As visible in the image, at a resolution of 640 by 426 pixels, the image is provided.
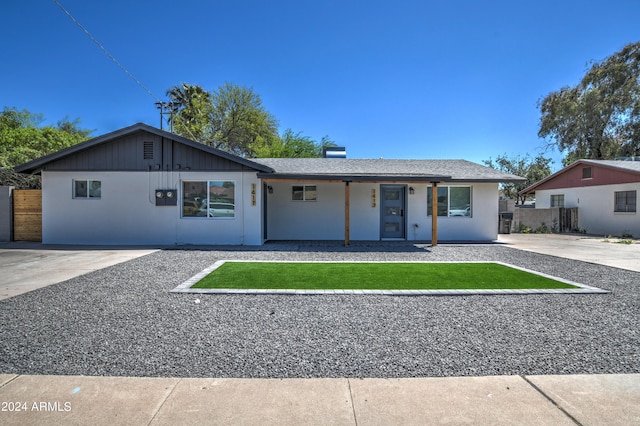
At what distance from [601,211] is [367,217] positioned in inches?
541

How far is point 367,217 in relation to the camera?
13.3 meters

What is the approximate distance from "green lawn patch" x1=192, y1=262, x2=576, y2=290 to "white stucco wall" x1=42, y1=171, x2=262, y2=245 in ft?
12.0

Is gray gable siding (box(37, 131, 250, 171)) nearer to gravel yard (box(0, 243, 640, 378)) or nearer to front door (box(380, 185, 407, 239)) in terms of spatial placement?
front door (box(380, 185, 407, 239))

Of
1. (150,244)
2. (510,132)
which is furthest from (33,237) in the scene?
(510,132)

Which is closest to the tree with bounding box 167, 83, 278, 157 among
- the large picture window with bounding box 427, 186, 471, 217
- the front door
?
the front door

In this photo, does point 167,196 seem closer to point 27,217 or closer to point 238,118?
point 27,217

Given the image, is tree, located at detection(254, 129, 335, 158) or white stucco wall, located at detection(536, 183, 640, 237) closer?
white stucco wall, located at detection(536, 183, 640, 237)

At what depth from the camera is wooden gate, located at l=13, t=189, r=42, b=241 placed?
12.7 m

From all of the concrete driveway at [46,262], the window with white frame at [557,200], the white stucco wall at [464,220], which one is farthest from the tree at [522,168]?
the concrete driveway at [46,262]

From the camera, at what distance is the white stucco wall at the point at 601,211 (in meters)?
16.5

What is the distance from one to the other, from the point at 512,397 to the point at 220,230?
1050cm

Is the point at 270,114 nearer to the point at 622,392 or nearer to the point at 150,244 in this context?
the point at 150,244

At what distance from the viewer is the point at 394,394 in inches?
102

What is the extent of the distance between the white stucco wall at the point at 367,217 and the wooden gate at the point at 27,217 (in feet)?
28.0
